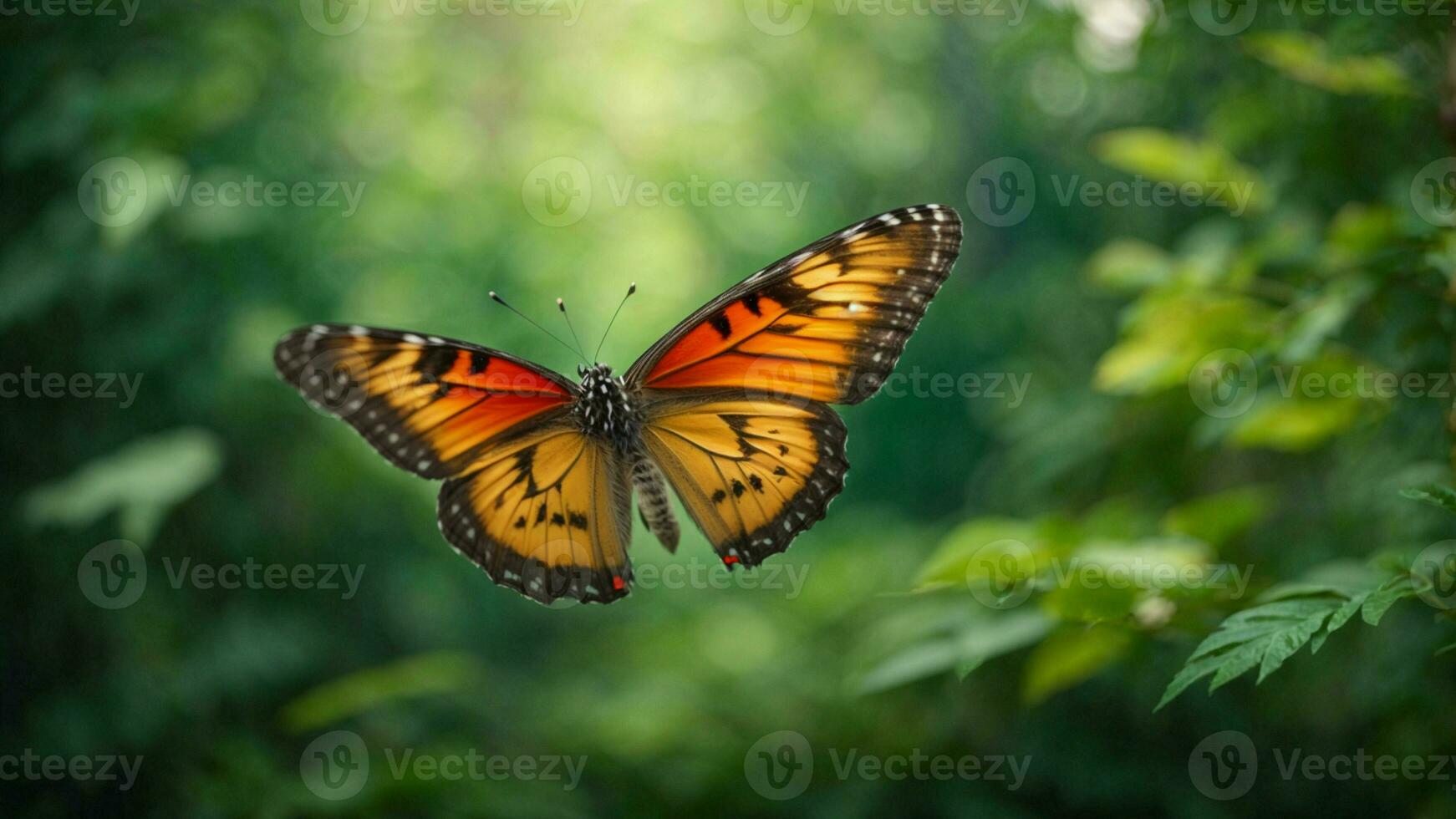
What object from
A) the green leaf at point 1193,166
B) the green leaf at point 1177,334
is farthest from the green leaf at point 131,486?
the green leaf at point 1193,166

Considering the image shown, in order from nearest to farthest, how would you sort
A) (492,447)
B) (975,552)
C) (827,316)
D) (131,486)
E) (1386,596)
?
(1386,596)
(975,552)
(827,316)
(492,447)
(131,486)

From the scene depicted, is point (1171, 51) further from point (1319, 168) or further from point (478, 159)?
point (478, 159)

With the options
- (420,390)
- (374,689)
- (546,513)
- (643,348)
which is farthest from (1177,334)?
(643,348)

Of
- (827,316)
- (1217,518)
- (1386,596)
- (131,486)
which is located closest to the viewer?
(1386,596)

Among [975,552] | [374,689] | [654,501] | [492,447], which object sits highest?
[492,447]

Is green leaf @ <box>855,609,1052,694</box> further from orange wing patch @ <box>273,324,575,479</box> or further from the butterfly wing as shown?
orange wing patch @ <box>273,324,575,479</box>

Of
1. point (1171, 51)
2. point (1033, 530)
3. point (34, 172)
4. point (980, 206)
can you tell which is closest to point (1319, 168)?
point (1171, 51)

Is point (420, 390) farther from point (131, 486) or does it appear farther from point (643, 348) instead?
point (643, 348)
